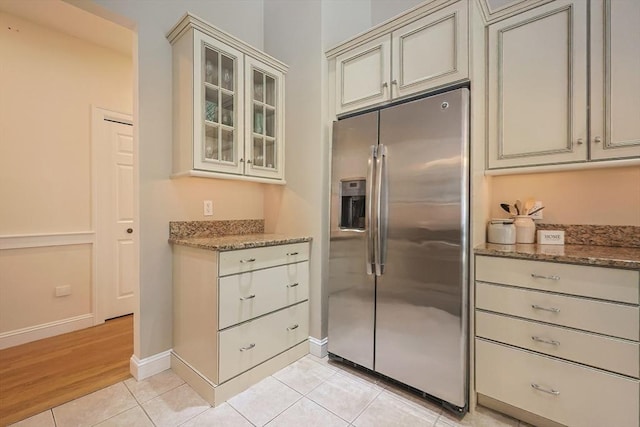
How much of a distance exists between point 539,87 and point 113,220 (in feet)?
12.2

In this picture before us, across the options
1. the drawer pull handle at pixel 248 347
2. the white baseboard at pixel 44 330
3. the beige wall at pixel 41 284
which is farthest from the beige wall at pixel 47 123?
the drawer pull handle at pixel 248 347

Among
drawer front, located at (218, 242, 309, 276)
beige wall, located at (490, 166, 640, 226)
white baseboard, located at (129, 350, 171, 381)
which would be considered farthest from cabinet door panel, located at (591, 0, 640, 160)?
white baseboard, located at (129, 350, 171, 381)

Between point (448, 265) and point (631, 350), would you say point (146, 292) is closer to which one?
point (448, 265)

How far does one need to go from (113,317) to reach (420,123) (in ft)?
11.3

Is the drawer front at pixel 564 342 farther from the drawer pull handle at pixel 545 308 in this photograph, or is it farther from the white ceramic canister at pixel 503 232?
the white ceramic canister at pixel 503 232

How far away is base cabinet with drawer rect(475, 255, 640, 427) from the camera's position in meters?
1.26

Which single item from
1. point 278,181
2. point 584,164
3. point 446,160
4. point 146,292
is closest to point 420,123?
point 446,160

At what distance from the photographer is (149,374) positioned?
76.5 inches

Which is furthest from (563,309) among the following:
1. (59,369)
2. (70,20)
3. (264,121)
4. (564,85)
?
(70,20)

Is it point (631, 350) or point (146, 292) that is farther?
point (146, 292)

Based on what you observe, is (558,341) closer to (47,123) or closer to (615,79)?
(615,79)

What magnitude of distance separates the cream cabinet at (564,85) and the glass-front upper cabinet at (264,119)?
1528mm

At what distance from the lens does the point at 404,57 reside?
1860mm

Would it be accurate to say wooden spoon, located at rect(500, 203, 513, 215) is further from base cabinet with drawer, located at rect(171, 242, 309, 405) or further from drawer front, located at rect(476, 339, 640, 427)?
base cabinet with drawer, located at rect(171, 242, 309, 405)
